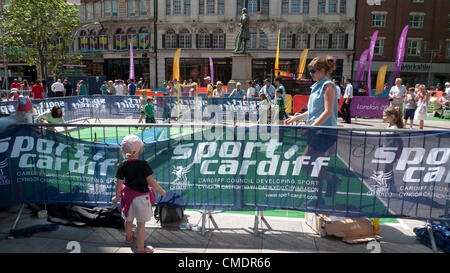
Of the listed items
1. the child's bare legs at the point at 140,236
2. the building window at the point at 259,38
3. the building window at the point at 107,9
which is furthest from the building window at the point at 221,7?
the child's bare legs at the point at 140,236

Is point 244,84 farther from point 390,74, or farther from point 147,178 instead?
point 390,74

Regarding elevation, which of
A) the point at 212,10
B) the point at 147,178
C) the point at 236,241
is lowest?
the point at 236,241

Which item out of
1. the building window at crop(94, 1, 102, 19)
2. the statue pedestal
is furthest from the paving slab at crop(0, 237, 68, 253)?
the building window at crop(94, 1, 102, 19)

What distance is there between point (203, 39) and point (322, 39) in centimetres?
1505

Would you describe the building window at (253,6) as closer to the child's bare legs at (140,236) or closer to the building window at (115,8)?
the building window at (115,8)

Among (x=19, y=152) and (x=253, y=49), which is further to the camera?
(x=253, y=49)

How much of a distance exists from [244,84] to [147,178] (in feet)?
63.5

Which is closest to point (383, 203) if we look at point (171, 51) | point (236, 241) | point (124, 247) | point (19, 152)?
point (236, 241)

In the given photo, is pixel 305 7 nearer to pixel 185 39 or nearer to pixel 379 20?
pixel 379 20

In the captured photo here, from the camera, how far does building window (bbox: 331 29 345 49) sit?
42219 millimetres

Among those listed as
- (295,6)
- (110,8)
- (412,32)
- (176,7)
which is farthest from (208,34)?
(412,32)

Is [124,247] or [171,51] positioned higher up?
[171,51]

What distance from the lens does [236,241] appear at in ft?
15.4

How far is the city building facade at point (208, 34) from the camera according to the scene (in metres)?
42.0
